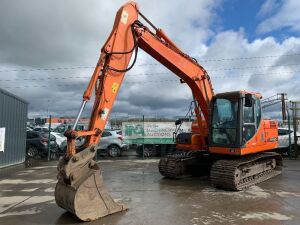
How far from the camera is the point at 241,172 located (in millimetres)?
10305

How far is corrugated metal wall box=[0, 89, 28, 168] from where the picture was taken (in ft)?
49.3

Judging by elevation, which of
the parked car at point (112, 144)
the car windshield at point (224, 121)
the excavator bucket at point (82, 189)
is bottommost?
the excavator bucket at point (82, 189)

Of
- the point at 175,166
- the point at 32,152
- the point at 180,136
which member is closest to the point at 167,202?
the point at 175,166

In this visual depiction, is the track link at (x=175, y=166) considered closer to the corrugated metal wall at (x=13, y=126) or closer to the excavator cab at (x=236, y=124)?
the excavator cab at (x=236, y=124)

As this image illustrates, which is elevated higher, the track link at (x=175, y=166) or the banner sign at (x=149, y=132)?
the banner sign at (x=149, y=132)

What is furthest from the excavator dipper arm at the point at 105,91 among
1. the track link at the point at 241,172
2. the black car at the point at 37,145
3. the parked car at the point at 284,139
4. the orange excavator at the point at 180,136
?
the black car at the point at 37,145

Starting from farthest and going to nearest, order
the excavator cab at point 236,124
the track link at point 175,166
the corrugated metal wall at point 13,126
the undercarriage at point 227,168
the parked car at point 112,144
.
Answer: the parked car at point 112,144, the corrugated metal wall at point 13,126, the track link at point 175,166, the excavator cab at point 236,124, the undercarriage at point 227,168

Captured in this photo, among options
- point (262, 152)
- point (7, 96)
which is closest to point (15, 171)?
point (7, 96)

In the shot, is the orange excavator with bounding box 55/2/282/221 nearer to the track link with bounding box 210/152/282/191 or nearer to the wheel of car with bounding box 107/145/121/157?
the track link with bounding box 210/152/282/191

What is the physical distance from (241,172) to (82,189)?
5.14 metres

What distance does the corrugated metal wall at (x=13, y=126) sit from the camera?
1504 cm

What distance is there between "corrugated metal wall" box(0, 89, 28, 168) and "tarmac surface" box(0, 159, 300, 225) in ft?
9.14

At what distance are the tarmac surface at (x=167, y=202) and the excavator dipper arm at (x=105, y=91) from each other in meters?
0.43

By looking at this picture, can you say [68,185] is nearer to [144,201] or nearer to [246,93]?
[144,201]
